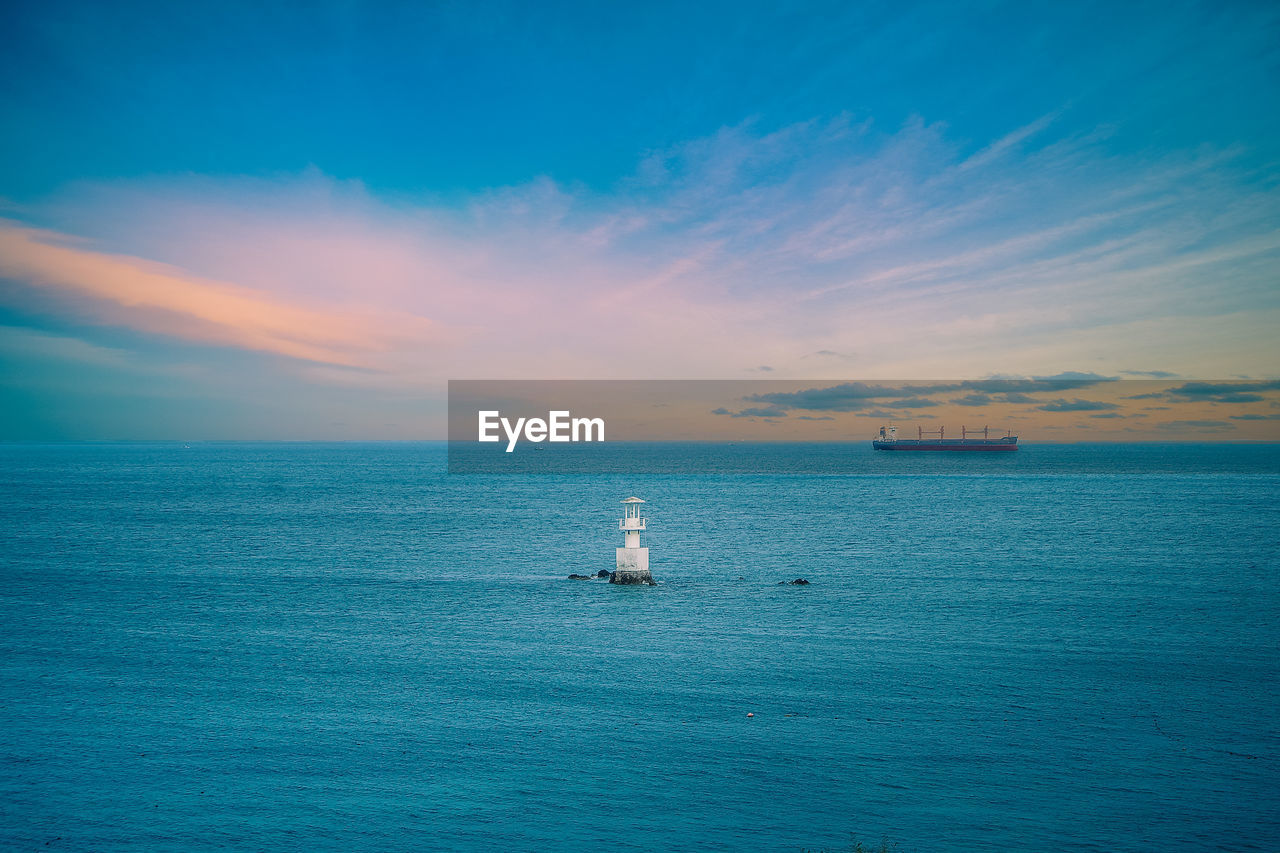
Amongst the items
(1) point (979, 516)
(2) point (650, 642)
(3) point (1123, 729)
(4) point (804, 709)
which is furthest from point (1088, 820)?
(1) point (979, 516)

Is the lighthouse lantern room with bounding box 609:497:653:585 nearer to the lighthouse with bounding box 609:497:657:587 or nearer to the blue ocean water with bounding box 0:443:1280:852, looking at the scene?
the lighthouse with bounding box 609:497:657:587

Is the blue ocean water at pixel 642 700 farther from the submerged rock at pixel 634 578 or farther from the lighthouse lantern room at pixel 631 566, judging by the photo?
the lighthouse lantern room at pixel 631 566

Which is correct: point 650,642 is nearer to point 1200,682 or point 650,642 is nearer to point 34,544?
point 1200,682

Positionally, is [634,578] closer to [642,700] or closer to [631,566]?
[631,566]

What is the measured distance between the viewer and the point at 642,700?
33.3m

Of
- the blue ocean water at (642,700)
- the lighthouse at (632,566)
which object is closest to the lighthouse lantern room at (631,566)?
the lighthouse at (632,566)

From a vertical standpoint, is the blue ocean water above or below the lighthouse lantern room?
below

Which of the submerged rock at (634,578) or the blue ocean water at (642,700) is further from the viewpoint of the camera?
the submerged rock at (634,578)

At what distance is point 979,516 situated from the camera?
11244cm

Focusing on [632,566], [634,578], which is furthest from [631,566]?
[634,578]

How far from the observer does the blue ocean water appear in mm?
23391

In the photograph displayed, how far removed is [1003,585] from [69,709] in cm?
6006

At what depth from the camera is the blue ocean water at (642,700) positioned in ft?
76.7

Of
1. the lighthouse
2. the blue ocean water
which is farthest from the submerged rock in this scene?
the blue ocean water
